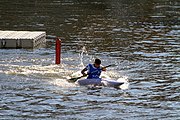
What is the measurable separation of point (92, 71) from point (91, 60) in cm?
635

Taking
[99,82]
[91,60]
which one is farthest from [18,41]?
[99,82]

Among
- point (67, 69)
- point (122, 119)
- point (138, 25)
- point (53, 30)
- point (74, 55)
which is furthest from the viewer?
point (138, 25)

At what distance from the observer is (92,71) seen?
91.1ft

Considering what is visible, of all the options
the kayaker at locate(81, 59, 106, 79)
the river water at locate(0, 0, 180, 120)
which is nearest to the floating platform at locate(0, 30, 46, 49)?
the river water at locate(0, 0, 180, 120)

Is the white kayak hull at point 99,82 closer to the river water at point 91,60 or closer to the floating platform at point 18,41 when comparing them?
the river water at point 91,60

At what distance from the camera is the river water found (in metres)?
22.8

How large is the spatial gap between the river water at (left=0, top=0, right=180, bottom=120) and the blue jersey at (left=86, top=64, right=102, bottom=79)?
104 cm

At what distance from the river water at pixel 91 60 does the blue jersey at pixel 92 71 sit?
1044mm

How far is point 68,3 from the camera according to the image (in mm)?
66938

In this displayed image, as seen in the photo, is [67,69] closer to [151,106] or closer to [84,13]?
[151,106]

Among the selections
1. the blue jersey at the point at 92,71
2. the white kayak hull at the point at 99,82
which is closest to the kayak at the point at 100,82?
the white kayak hull at the point at 99,82

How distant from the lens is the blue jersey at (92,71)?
91.1 feet

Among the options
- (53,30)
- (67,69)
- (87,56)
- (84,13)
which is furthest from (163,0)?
(67,69)

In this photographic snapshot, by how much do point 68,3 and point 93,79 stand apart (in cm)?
4008
